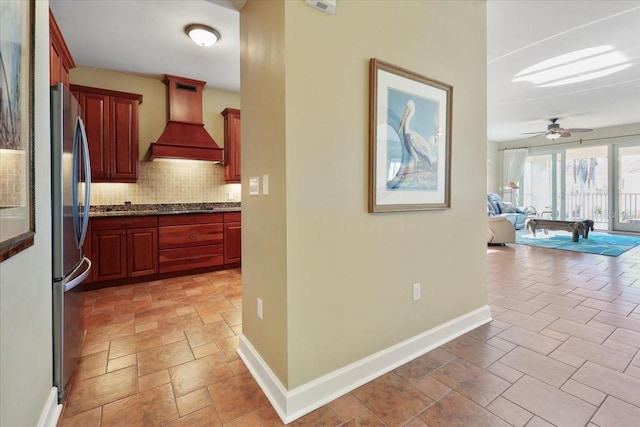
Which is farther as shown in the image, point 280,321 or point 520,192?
point 520,192

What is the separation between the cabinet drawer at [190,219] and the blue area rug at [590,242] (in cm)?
609

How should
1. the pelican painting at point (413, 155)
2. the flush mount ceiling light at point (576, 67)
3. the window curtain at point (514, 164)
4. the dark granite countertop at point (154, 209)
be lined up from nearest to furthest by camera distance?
the pelican painting at point (413, 155)
the flush mount ceiling light at point (576, 67)
the dark granite countertop at point (154, 209)
the window curtain at point (514, 164)

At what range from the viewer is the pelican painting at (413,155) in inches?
78.9

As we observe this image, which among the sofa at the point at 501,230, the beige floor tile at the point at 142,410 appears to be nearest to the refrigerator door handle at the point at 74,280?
the beige floor tile at the point at 142,410

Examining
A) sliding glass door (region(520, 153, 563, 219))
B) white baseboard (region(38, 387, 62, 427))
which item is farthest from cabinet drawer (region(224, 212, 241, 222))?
sliding glass door (region(520, 153, 563, 219))

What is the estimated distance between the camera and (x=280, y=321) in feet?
5.41

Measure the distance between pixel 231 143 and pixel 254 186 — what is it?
3222mm

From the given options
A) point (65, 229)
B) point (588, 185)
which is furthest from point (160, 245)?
point (588, 185)

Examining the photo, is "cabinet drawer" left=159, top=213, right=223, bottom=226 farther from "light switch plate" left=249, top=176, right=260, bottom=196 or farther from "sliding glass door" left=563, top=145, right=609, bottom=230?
"sliding glass door" left=563, top=145, right=609, bottom=230

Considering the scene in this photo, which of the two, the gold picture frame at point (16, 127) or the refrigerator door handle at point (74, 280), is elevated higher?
the gold picture frame at point (16, 127)

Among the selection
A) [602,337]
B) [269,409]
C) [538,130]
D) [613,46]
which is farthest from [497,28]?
[538,130]

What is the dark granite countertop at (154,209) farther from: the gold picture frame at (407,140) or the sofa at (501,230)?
the sofa at (501,230)

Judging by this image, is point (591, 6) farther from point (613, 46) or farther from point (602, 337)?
point (602, 337)

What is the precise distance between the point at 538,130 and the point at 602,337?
761 centimetres
